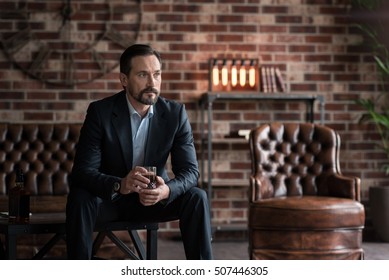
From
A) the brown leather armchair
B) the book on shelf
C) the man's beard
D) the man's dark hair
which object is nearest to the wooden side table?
the man's beard

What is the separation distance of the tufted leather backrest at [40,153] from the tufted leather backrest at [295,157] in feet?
4.24

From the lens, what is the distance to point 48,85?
5.31m

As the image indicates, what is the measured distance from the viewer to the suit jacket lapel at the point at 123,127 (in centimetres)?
308

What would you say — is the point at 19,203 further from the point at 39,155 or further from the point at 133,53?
the point at 39,155

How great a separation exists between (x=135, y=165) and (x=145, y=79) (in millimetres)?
390

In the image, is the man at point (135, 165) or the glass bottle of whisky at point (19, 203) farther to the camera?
the glass bottle of whisky at point (19, 203)

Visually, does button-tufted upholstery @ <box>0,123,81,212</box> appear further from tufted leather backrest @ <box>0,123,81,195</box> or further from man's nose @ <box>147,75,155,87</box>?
man's nose @ <box>147,75,155,87</box>

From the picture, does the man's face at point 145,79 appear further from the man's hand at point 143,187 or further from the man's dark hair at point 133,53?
the man's hand at point 143,187

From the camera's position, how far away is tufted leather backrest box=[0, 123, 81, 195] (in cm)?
464

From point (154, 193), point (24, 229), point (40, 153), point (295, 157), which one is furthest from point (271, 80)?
point (24, 229)

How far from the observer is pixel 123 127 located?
312cm

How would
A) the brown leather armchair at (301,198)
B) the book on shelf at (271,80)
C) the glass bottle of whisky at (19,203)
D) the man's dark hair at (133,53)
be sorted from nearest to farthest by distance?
the glass bottle of whisky at (19,203), the man's dark hair at (133,53), the brown leather armchair at (301,198), the book on shelf at (271,80)

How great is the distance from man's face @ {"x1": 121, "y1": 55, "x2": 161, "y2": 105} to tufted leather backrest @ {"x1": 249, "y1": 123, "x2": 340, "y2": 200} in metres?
1.40

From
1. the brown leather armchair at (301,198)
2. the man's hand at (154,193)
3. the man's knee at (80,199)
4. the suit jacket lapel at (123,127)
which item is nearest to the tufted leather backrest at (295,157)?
the brown leather armchair at (301,198)
